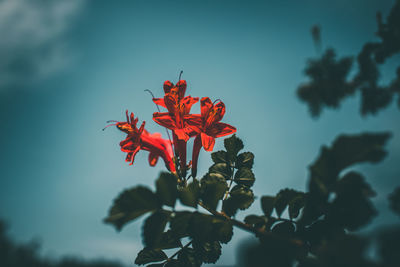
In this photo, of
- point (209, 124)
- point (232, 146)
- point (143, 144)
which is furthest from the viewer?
point (143, 144)

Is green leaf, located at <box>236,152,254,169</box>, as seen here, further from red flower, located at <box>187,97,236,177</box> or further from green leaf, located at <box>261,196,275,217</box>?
green leaf, located at <box>261,196,275,217</box>

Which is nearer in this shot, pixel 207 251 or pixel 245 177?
pixel 207 251

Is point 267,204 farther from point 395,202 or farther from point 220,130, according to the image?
point 220,130

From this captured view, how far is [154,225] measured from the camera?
1.07 m

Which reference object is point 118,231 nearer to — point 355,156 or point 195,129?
point 355,156

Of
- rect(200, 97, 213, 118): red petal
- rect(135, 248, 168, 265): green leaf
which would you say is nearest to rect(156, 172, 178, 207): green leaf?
rect(135, 248, 168, 265): green leaf

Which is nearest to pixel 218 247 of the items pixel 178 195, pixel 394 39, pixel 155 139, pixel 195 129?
pixel 178 195

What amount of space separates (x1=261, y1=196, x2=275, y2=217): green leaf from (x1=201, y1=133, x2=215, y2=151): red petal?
0.96 metres

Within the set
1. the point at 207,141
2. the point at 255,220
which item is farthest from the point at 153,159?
the point at 255,220

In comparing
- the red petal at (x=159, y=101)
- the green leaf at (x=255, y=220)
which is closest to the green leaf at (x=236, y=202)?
the green leaf at (x=255, y=220)

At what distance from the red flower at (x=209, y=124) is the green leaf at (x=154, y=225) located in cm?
103

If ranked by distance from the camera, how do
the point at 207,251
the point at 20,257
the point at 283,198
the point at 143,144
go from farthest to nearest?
the point at 20,257 < the point at 143,144 < the point at 207,251 < the point at 283,198

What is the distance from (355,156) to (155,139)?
6.89ft

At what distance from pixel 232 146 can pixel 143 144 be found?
3.70ft
